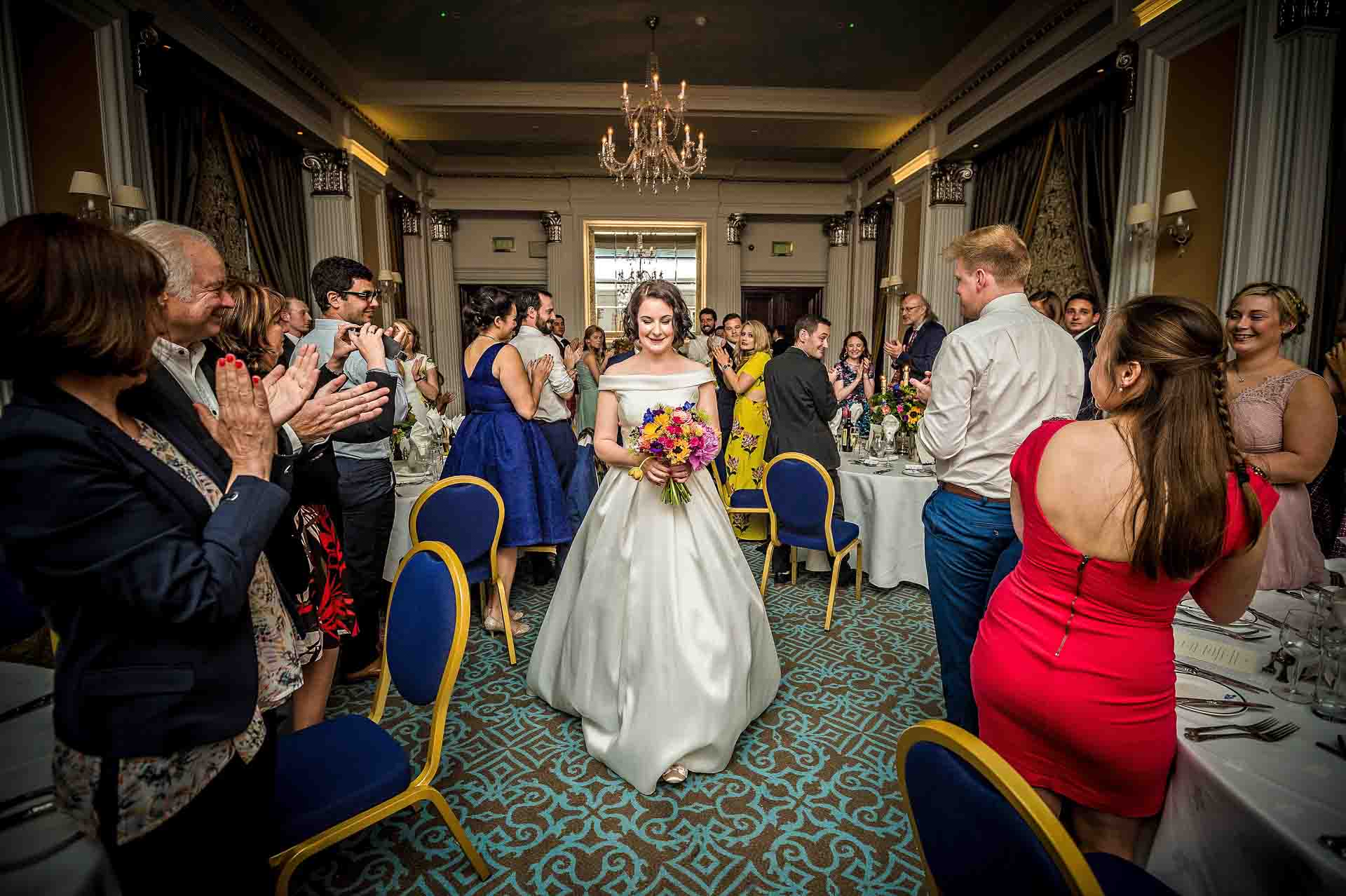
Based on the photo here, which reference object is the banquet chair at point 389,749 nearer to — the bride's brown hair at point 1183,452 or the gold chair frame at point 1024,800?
the gold chair frame at point 1024,800

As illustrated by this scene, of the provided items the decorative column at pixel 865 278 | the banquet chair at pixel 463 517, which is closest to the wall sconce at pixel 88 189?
the banquet chair at pixel 463 517

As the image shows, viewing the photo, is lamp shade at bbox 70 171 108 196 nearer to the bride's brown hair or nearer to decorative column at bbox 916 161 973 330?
the bride's brown hair

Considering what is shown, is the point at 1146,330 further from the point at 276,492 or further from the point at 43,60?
the point at 43,60

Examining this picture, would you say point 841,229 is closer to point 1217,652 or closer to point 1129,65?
point 1129,65

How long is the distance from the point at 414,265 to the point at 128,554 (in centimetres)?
1002

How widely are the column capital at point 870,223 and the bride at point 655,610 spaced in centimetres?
854

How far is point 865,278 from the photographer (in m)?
10.4

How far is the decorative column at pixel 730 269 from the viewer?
426 inches

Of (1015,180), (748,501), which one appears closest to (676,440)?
(748,501)

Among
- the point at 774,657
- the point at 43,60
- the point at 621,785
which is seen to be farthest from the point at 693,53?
the point at 621,785

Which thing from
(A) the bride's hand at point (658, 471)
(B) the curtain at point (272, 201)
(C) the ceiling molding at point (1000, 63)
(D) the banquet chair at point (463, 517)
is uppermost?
(C) the ceiling molding at point (1000, 63)

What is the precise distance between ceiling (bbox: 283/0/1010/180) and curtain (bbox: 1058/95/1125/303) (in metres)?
1.46

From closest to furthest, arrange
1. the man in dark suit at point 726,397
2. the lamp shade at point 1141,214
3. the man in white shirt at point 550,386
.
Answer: the man in white shirt at point 550,386 → the lamp shade at point 1141,214 → the man in dark suit at point 726,397

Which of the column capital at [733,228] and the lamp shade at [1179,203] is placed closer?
the lamp shade at [1179,203]
